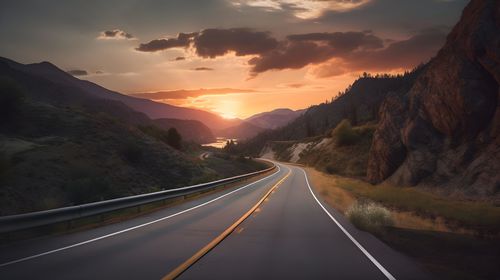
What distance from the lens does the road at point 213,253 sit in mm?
7199

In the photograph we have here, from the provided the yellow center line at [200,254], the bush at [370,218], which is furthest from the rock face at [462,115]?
the yellow center line at [200,254]

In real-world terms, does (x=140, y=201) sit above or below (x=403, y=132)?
below

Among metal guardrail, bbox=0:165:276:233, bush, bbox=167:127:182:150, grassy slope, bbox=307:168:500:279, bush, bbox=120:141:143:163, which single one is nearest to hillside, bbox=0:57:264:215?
bush, bbox=120:141:143:163

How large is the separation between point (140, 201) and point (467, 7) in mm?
30647

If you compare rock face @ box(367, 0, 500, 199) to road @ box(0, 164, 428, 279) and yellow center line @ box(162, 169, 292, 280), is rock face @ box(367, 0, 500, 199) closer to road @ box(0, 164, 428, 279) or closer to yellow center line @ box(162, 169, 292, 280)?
road @ box(0, 164, 428, 279)

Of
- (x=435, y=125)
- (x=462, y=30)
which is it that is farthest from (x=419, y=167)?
(x=462, y=30)

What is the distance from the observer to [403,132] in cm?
4222

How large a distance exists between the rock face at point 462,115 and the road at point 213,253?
→ 17018mm

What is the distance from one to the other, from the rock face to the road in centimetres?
1702

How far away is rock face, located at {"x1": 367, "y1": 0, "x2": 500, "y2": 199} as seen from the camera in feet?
89.9

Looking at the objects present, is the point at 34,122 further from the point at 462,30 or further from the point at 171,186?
the point at 462,30

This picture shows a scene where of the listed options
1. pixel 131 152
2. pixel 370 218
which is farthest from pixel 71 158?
pixel 370 218

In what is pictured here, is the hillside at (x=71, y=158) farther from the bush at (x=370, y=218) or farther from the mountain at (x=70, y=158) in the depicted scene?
the bush at (x=370, y=218)

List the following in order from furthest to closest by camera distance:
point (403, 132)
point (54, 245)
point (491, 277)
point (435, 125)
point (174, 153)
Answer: point (174, 153) → point (403, 132) → point (435, 125) → point (54, 245) → point (491, 277)
